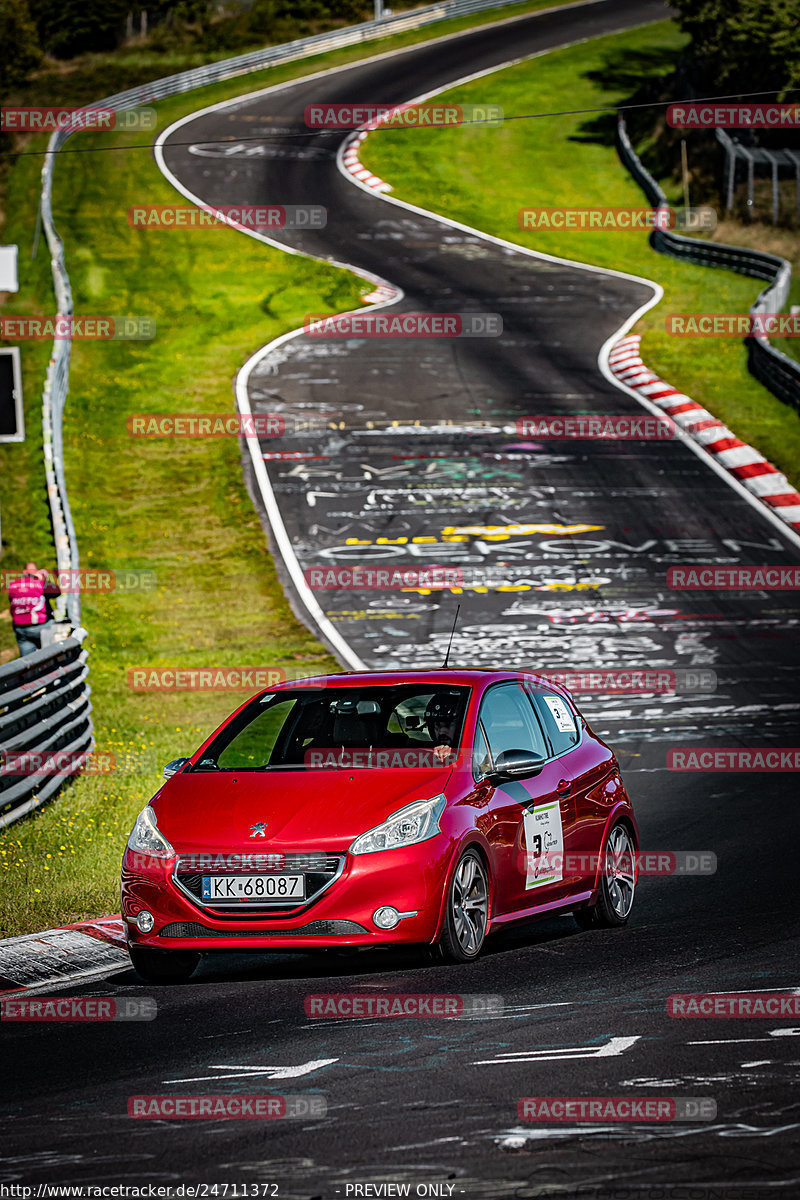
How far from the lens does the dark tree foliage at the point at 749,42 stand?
162ft

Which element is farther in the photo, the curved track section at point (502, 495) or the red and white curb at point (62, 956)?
the curved track section at point (502, 495)

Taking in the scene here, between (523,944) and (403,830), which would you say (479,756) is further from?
(523,944)

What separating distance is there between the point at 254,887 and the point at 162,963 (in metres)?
0.72

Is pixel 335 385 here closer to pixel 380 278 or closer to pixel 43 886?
pixel 380 278

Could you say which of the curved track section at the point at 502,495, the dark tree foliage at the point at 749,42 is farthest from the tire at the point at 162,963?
the dark tree foliage at the point at 749,42

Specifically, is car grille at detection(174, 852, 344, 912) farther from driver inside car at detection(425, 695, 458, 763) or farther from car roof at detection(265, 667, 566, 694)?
car roof at detection(265, 667, 566, 694)

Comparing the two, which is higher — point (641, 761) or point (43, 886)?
point (43, 886)

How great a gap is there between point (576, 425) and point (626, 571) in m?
7.52

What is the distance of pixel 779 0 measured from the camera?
2015 inches

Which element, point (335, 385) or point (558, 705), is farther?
point (335, 385)

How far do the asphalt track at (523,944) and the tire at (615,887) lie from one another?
160 mm

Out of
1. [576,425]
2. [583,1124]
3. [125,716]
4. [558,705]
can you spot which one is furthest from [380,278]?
[583,1124]

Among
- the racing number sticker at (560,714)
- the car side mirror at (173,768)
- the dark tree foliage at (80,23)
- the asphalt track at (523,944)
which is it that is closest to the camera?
the asphalt track at (523,944)

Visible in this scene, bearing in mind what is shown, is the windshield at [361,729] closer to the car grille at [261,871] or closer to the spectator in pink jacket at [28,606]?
the car grille at [261,871]
